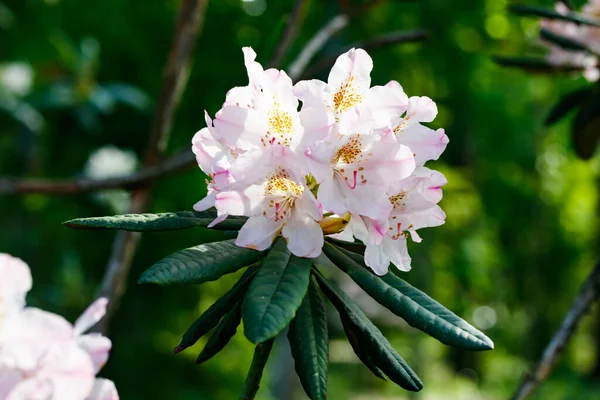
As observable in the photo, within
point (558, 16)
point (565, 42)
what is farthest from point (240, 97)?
point (565, 42)

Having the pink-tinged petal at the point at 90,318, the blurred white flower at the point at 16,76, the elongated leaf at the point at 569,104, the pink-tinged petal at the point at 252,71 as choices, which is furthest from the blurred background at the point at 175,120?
the pink-tinged petal at the point at 90,318

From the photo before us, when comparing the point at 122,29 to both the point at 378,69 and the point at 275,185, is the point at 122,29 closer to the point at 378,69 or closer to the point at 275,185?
the point at 378,69

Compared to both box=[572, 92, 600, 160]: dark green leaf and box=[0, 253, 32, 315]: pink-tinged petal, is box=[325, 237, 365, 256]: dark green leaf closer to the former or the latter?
box=[0, 253, 32, 315]: pink-tinged petal

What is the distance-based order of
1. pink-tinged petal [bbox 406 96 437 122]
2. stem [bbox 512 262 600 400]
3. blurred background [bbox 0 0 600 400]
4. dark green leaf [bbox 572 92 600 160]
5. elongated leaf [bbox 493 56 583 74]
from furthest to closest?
blurred background [bbox 0 0 600 400] → elongated leaf [bbox 493 56 583 74] → dark green leaf [bbox 572 92 600 160] → stem [bbox 512 262 600 400] → pink-tinged petal [bbox 406 96 437 122]

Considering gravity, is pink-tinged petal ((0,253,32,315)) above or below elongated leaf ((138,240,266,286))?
below

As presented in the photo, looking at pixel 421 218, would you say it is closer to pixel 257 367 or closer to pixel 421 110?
pixel 421 110

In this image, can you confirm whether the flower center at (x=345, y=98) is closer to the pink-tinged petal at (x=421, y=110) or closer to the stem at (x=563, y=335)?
the pink-tinged petal at (x=421, y=110)

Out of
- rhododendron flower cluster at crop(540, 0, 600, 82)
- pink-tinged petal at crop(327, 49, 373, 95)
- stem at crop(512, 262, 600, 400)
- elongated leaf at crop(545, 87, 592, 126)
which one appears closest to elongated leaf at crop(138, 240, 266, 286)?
pink-tinged petal at crop(327, 49, 373, 95)
